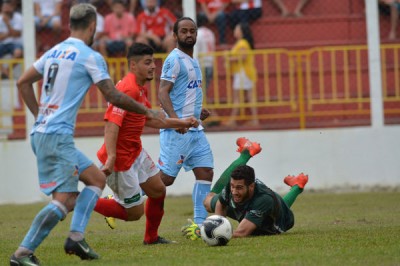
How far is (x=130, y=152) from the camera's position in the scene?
9.48m

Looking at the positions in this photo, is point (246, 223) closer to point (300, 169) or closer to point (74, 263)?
point (74, 263)

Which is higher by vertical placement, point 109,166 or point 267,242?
point 109,166

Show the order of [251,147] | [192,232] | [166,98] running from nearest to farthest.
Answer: [192,232] → [166,98] → [251,147]

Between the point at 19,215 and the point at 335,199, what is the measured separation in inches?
196

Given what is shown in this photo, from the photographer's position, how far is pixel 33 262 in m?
7.99

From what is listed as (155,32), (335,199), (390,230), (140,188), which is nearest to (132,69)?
(140,188)

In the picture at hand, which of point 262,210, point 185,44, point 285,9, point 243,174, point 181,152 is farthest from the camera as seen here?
point 285,9

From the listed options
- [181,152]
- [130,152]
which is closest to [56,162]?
[130,152]

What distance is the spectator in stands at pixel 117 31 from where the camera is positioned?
17.5 metres

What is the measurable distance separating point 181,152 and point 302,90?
6.43m

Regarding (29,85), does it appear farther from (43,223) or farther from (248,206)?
(248,206)

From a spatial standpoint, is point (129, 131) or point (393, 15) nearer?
point (129, 131)

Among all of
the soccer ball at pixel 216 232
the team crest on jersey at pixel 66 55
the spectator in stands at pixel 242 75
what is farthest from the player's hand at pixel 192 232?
the spectator in stands at pixel 242 75

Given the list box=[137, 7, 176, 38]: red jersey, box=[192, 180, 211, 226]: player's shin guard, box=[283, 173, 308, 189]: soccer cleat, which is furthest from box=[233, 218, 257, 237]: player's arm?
box=[137, 7, 176, 38]: red jersey
